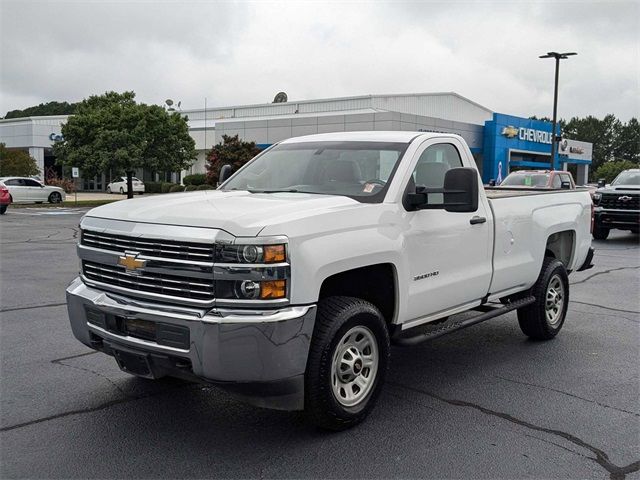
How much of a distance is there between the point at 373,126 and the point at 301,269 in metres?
37.7

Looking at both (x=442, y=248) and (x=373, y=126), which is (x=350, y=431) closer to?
(x=442, y=248)

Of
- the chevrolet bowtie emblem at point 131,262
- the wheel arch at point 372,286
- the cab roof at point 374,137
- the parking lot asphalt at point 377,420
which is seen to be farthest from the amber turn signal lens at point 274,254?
the cab roof at point 374,137

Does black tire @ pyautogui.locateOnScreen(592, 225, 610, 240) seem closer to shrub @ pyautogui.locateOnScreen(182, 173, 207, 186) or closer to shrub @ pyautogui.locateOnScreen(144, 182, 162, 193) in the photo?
shrub @ pyautogui.locateOnScreen(182, 173, 207, 186)

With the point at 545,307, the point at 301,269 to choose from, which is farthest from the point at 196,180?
the point at 301,269

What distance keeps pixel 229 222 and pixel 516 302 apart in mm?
3510

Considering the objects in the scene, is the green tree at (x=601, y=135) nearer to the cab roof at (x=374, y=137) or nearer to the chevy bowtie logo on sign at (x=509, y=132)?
the chevy bowtie logo on sign at (x=509, y=132)

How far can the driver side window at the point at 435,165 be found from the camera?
5254 millimetres

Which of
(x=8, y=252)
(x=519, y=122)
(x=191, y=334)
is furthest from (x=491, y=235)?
(x=519, y=122)

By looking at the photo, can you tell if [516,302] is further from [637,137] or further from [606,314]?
[637,137]

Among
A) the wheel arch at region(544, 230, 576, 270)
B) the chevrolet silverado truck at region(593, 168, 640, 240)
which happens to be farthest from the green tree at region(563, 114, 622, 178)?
the wheel arch at region(544, 230, 576, 270)

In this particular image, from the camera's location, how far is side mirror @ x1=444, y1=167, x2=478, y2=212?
4.72 metres

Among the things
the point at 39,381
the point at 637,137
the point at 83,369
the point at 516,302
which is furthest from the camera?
the point at 637,137

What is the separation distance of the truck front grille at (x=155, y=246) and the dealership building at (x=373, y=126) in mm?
36401

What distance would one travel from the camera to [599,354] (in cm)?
642
